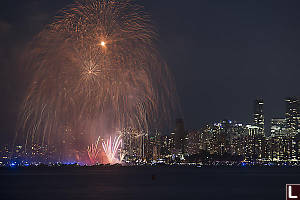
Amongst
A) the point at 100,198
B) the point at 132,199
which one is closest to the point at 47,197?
the point at 100,198

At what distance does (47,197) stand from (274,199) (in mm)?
36700

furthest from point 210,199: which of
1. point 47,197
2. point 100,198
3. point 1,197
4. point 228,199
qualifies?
point 1,197

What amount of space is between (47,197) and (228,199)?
29753 mm

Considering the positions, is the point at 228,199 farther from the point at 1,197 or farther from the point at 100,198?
the point at 1,197

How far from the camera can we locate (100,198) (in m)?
77.9

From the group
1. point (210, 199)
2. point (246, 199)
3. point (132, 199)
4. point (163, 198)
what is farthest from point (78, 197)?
point (246, 199)

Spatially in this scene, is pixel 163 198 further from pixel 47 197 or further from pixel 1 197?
pixel 1 197

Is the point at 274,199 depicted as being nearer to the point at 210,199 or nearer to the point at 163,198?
the point at 210,199

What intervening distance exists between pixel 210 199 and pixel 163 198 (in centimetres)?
766

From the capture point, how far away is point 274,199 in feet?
252

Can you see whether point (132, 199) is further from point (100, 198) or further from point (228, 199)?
point (228, 199)

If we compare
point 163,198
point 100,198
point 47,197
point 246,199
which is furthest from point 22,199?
point 246,199

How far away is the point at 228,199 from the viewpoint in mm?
79750

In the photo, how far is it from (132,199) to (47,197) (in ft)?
47.2
